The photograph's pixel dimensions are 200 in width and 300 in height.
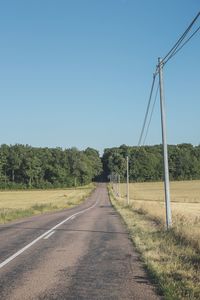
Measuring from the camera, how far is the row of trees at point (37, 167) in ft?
532

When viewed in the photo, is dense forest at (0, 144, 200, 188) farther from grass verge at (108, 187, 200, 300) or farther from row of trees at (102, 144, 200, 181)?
grass verge at (108, 187, 200, 300)

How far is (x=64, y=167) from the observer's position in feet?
568

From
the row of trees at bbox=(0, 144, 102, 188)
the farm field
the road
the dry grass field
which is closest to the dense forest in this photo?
the row of trees at bbox=(0, 144, 102, 188)

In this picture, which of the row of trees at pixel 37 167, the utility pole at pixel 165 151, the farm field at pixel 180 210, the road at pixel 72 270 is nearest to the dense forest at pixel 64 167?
the row of trees at pixel 37 167

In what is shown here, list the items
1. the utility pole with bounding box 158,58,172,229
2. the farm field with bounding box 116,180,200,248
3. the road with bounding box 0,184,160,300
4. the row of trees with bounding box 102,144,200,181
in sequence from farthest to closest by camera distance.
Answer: the row of trees with bounding box 102,144,200,181 < the utility pole with bounding box 158,58,172,229 < the farm field with bounding box 116,180,200,248 < the road with bounding box 0,184,160,300

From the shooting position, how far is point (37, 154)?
17138cm

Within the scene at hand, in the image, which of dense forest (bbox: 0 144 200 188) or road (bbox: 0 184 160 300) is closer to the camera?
road (bbox: 0 184 160 300)

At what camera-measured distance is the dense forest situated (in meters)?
163

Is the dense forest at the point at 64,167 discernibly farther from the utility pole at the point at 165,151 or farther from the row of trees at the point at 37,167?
the utility pole at the point at 165,151

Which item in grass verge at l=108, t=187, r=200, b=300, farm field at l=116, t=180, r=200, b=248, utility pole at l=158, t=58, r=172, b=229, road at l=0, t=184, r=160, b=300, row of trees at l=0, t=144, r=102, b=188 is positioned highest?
row of trees at l=0, t=144, r=102, b=188

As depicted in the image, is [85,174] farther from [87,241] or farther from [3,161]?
[87,241]

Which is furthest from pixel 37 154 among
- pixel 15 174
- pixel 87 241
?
pixel 87 241

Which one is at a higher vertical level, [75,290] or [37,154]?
[37,154]

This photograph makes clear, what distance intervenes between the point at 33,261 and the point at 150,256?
2808 millimetres
